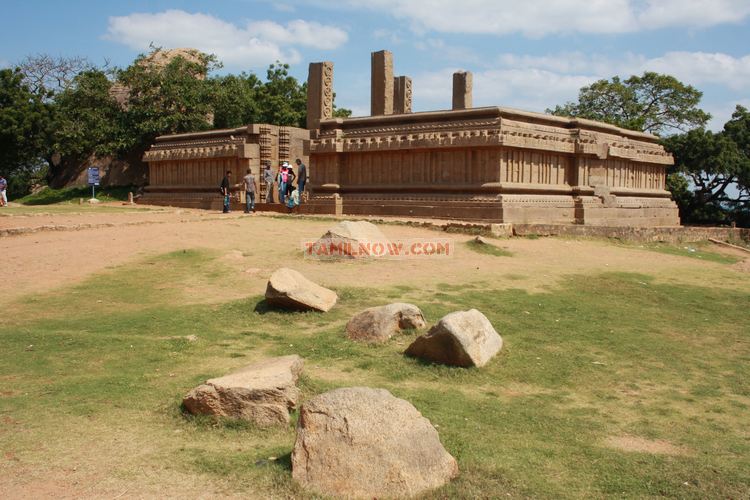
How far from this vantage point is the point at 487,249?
13.4m

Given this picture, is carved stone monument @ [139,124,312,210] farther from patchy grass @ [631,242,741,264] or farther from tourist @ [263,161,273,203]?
patchy grass @ [631,242,741,264]

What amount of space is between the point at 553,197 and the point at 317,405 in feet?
47.7

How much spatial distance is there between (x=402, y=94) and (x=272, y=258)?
12.6m

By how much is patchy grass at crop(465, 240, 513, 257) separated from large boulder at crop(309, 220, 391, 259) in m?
2.06

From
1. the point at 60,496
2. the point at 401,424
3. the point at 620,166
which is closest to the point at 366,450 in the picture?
the point at 401,424

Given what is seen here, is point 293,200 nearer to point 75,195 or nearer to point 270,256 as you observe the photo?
point 270,256

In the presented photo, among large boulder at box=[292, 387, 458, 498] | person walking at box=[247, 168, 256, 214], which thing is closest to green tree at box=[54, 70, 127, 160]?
person walking at box=[247, 168, 256, 214]

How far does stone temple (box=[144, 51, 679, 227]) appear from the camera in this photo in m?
17.0

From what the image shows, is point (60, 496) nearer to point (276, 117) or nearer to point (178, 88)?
point (178, 88)

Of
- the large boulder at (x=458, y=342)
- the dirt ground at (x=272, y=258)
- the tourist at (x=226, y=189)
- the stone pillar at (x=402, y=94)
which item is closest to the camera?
the large boulder at (x=458, y=342)

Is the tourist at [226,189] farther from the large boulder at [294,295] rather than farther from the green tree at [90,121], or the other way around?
the large boulder at [294,295]

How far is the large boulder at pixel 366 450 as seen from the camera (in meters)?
4.19

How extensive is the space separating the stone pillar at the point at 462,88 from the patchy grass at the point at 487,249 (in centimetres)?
930

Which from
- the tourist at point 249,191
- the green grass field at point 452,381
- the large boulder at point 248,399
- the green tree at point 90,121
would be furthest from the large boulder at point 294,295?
the green tree at point 90,121
